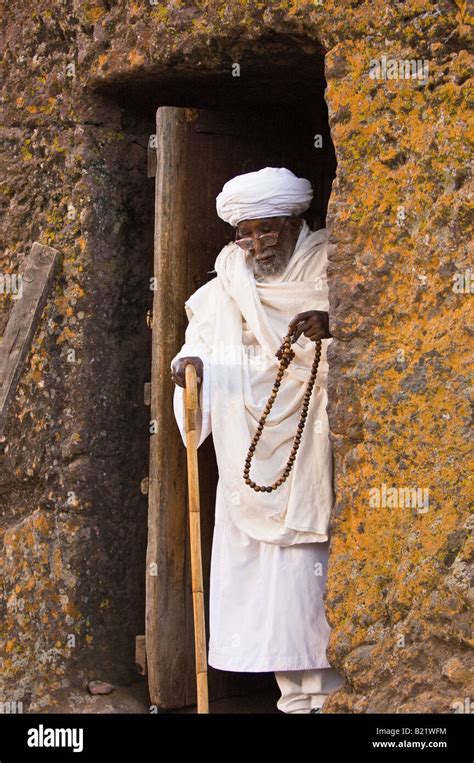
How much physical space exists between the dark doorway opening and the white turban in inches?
14.0

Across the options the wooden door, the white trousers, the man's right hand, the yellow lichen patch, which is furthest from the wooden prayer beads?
the yellow lichen patch

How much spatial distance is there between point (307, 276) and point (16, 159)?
156 cm

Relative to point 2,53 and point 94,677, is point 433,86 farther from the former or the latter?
point 94,677

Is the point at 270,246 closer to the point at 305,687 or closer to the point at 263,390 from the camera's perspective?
the point at 263,390

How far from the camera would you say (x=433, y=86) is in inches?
224

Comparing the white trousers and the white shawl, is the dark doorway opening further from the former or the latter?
the white trousers

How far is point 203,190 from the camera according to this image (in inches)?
272

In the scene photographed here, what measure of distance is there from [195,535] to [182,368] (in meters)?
0.71

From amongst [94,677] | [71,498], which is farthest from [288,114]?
[94,677]

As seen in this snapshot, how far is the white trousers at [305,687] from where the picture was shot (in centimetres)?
627

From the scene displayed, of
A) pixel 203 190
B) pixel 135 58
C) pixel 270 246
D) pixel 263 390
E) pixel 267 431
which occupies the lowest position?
pixel 267 431

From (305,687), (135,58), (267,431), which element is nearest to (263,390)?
(267,431)

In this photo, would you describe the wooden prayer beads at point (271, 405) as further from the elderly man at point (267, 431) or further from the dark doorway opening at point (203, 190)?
the dark doorway opening at point (203, 190)

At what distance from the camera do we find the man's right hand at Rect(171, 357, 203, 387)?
641 cm
